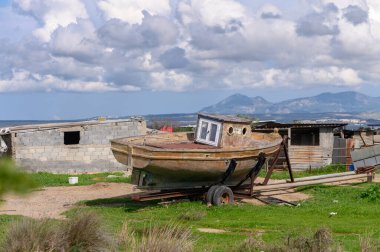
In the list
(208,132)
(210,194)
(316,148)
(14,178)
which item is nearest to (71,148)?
(316,148)

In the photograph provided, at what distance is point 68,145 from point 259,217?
18.7 m

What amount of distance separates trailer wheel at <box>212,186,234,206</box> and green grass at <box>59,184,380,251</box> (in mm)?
415

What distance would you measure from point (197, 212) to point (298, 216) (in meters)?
2.66

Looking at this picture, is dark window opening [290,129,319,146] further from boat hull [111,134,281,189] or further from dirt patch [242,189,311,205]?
boat hull [111,134,281,189]

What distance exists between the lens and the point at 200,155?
16781 mm

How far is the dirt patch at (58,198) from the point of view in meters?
16.5

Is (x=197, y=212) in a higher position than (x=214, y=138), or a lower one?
lower

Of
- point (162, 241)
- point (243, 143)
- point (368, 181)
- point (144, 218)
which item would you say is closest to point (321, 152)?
point (368, 181)

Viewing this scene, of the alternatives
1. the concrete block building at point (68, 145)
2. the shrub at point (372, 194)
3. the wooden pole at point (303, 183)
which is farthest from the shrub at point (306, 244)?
the concrete block building at point (68, 145)

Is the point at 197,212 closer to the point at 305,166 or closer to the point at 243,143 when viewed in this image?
the point at 243,143

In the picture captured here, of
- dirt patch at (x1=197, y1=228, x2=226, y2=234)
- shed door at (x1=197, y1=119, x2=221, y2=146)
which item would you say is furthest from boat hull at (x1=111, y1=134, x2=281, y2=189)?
dirt patch at (x1=197, y1=228, x2=226, y2=234)

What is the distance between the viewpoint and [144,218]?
582 inches

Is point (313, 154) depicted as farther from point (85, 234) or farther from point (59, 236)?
point (59, 236)

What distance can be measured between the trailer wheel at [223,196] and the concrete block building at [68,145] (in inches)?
614
